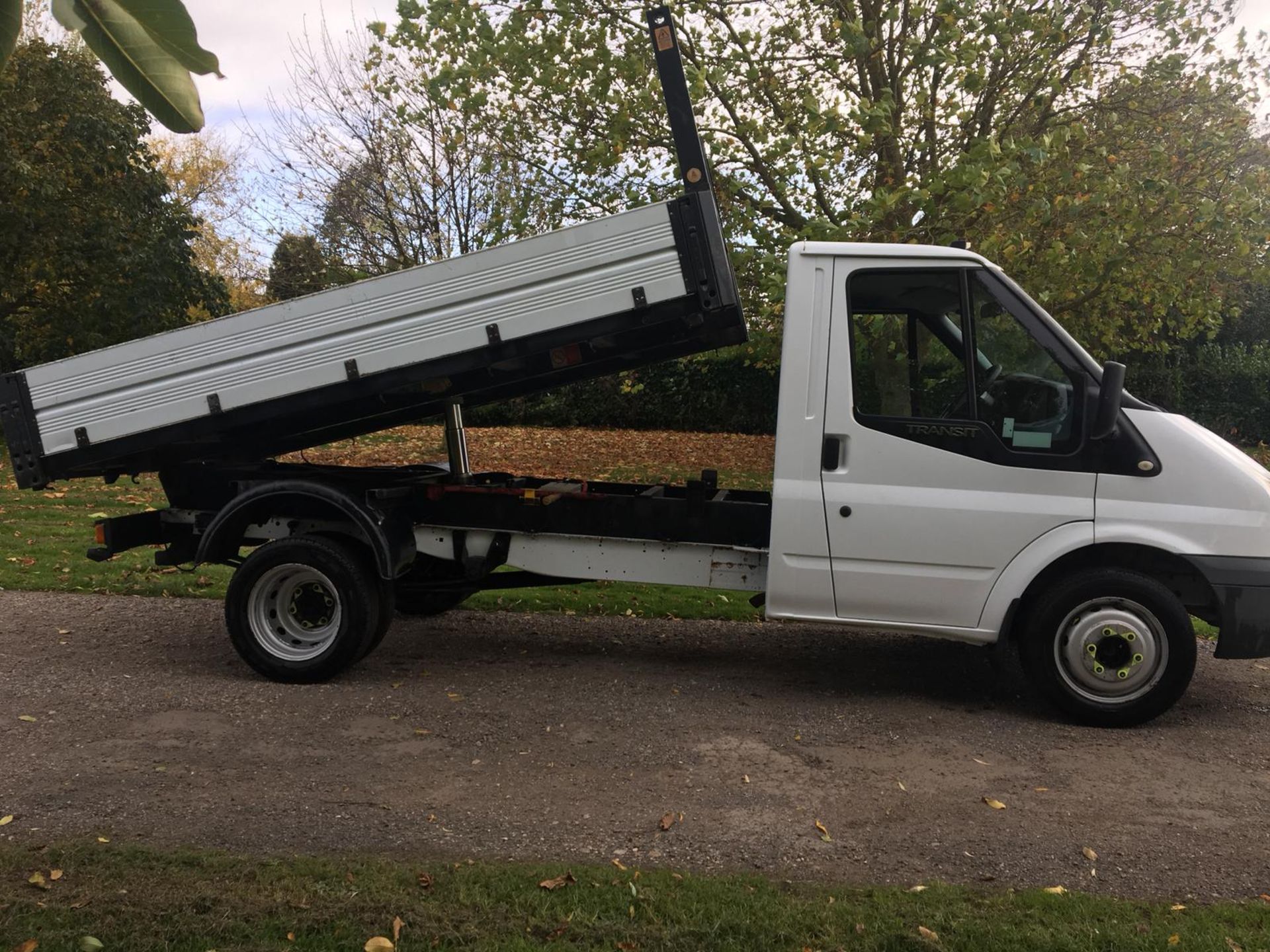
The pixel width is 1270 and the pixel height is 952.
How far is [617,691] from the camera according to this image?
18.9 feet

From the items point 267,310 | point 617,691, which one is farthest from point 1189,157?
point 267,310

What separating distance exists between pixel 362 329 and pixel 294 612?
1.75 metres

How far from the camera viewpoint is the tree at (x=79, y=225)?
1981 cm

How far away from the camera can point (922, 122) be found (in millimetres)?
10922

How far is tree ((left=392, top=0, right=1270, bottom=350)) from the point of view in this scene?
10.1 m

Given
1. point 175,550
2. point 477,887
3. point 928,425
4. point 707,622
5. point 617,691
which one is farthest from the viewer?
point 707,622

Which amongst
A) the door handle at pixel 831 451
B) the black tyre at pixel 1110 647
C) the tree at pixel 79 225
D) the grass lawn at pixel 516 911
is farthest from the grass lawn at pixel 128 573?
the tree at pixel 79 225

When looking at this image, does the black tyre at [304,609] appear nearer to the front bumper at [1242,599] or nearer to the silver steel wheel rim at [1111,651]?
the silver steel wheel rim at [1111,651]

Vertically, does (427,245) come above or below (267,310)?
above

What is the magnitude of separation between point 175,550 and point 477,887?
3.75m

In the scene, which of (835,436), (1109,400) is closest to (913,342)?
(835,436)

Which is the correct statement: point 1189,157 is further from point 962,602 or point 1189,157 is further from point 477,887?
point 477,887

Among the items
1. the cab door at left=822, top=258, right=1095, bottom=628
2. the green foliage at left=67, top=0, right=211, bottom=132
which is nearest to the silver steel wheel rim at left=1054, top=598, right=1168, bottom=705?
the cab door at left=822, top=258, right=1095, bottom=628

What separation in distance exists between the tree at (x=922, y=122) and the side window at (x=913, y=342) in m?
4.52
